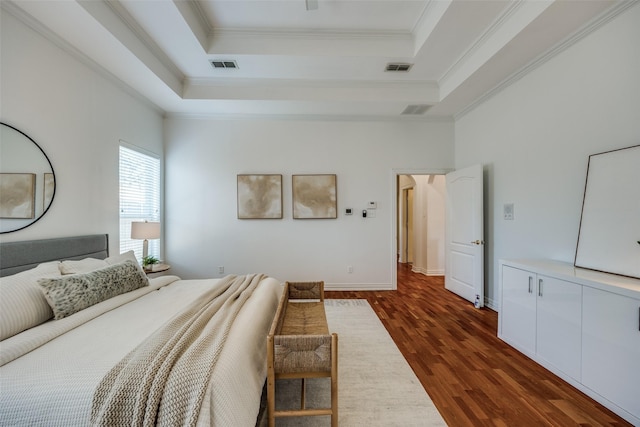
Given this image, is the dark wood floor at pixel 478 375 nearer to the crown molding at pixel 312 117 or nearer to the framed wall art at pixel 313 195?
the framed wall art at pixel 313 195

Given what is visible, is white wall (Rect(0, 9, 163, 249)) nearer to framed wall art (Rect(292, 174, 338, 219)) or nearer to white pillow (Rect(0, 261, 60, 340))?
white pillow (Rect(0, 261, 60, 340))

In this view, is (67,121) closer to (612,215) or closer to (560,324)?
(560,324)

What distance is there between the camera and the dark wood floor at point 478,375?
1.71 meters

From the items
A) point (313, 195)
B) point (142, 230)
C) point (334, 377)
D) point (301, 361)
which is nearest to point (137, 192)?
point (142, 230)

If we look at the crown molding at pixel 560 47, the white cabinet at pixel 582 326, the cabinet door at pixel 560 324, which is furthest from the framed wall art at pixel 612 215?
the crown molding at pixel 560 47

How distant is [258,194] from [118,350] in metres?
3.18

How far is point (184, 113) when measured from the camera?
4.23m

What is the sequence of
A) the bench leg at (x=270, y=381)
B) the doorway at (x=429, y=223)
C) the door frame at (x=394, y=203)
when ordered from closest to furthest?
the bench leg at (x=270, y=381), the door frame at (x=394, y=203), the doorway at (x=429, y=223)

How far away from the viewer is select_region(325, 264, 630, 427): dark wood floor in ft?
5.60

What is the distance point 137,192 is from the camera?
362 cm

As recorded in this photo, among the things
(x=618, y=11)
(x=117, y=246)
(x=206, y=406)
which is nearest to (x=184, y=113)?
(x=117, y=246)

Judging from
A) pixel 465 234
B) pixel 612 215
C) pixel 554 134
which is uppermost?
pixel 554 134

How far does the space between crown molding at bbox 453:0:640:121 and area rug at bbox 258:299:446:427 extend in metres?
3.37

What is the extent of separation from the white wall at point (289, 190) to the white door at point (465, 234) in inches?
26.0
